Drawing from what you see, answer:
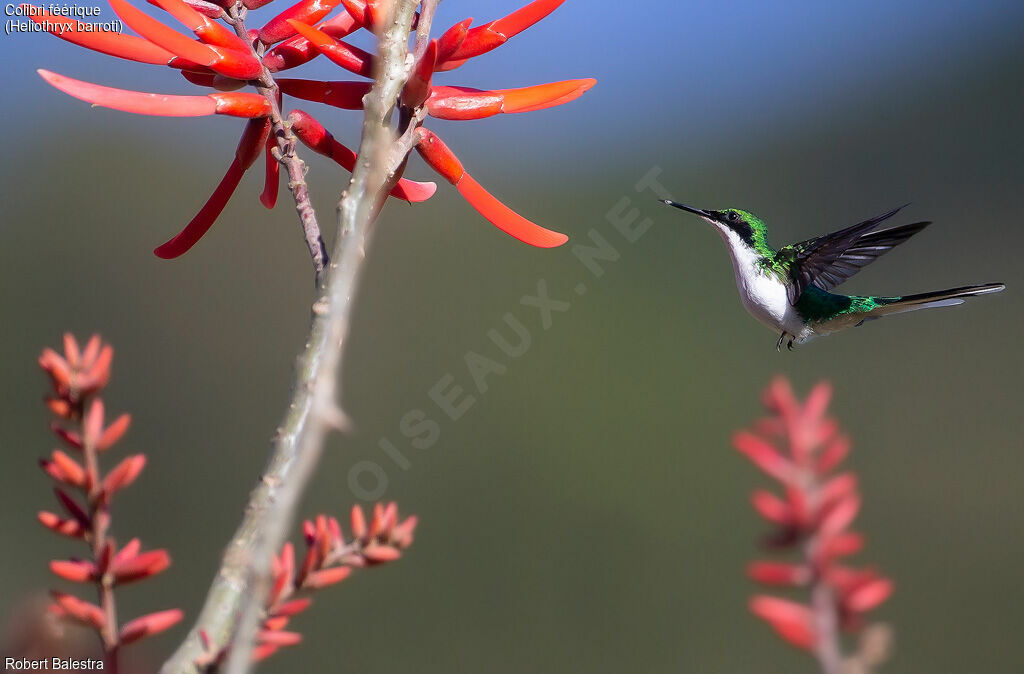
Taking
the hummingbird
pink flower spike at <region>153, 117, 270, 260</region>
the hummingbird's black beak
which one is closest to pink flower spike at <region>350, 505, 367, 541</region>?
pink flower spike at <region>153, 117, 270, 260</region>

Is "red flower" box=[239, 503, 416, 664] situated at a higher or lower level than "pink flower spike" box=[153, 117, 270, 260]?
lower

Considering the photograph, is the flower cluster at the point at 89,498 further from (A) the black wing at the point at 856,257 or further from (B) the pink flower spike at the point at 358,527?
(A) the black wing at the point at 856,257

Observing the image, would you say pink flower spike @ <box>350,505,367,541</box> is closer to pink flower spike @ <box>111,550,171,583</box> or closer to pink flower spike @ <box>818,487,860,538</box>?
pink flower spike @ <box>111,550,171,583</box>

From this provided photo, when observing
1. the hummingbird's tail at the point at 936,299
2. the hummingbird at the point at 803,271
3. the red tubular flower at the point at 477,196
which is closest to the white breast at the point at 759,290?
the hummingbird at the point at 803,271

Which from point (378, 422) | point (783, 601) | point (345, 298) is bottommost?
point (783, 601)

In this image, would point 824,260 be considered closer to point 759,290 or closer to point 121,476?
point 759,290

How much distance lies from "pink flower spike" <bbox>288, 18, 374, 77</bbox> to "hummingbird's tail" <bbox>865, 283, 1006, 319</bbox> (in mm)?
623

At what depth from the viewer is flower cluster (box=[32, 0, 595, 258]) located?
505 mm

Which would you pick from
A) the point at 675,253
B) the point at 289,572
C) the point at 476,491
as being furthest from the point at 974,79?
the point at 289,572

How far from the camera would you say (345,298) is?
1.03 feet

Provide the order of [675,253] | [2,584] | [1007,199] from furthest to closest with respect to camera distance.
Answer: [1007,199] < [675,253] < [2,584]

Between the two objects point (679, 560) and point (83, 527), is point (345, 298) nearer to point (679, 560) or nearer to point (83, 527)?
point (83, 527)

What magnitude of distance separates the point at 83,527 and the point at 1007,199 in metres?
5.72

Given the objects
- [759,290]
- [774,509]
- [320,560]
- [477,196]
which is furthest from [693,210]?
[774,509]
